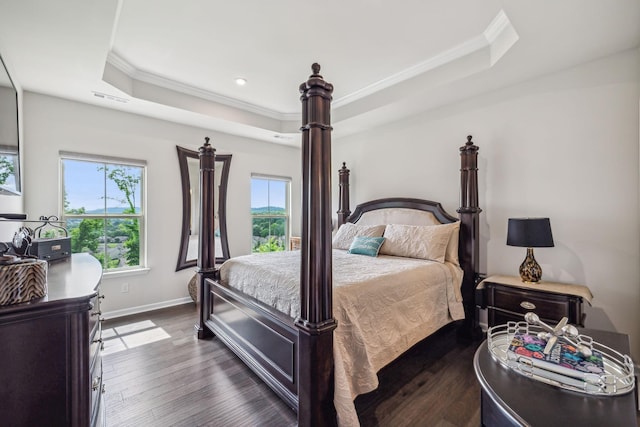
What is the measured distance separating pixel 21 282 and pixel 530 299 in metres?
3.27

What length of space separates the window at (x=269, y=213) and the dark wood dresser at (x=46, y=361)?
3.85 meters

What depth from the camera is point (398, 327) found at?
211 centimetres

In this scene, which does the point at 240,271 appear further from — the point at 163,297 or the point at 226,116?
the point at 226,116

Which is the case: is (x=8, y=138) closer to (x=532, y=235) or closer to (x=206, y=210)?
(x=206, y=210)

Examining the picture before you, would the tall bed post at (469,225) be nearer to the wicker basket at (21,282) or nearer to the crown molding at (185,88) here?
the crown molding at (185,88)

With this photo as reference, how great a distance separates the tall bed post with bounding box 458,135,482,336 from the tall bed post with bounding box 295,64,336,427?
199cm

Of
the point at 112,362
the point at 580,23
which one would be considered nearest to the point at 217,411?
the point at 112,362

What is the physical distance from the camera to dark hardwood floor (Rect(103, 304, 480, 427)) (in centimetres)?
183

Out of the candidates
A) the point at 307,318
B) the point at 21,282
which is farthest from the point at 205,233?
the point at 21,282

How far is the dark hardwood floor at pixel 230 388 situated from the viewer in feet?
6.02

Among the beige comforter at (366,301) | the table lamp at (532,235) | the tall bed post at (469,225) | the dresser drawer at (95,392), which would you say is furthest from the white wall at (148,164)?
the table lamp at (532,235)

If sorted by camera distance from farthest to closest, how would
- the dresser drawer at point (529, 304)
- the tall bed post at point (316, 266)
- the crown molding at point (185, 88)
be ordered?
the crown molding at point (185, 88)
the dresser drawer at point (529, 304)
the tall bed post at point (316, 266)

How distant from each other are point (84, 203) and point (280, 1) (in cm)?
325

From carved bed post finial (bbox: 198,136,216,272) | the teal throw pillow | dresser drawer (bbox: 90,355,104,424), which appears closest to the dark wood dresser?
dresser drawer (bbox: 90,355,104,424)
